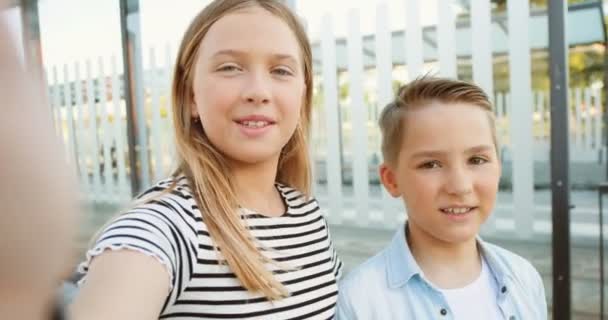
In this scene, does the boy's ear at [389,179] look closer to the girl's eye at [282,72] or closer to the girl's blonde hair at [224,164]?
the girl's blonde hair at [224,164]

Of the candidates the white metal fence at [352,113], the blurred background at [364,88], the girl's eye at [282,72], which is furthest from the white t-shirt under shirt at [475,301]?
the blurred background at [364,88]

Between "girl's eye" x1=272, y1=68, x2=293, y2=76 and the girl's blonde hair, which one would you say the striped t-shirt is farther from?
"girl's eye" x1=272, y1=68, x2=293, y2=76

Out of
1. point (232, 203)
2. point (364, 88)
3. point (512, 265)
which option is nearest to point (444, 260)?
point (512, 265)

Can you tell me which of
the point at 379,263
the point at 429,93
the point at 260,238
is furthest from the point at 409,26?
the point at 260,238

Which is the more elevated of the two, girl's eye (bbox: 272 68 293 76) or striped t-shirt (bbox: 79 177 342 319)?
girl's eye (bbox: 272 68 293 76)

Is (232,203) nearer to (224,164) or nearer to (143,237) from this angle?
(224,164)

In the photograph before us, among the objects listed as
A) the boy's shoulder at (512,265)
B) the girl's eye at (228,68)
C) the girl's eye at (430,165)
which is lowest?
the boy's shoulder at (512,265)

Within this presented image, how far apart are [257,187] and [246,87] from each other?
20cm

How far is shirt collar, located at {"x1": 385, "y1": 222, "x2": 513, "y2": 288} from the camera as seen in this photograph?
1105 millimetres

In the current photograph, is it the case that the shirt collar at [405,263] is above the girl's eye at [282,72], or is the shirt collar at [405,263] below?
below

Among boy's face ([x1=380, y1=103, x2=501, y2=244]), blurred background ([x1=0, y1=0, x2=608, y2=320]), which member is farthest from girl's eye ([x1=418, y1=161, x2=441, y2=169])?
blurred background ([x1=0, y1=0, x2=608, y2=320])

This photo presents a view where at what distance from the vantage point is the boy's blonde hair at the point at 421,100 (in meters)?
1.20

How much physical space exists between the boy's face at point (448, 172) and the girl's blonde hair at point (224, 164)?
0.78ft

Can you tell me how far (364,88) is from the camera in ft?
10.3
